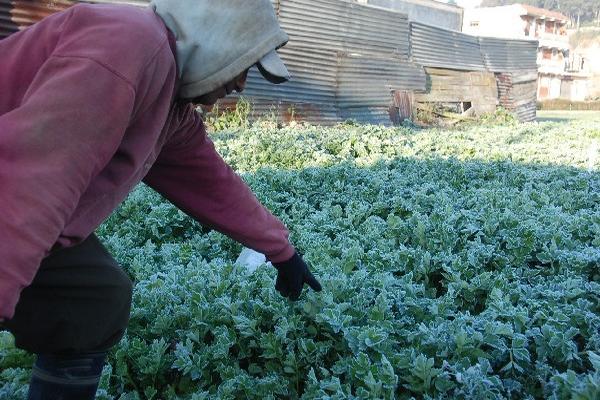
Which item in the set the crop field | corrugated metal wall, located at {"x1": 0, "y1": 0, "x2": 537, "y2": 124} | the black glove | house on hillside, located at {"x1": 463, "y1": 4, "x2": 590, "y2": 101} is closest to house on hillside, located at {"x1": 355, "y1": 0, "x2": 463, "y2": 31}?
corrugated metal wall, located at {"x1": 0, "y1": 0, "x2": 537, "y2": 124}

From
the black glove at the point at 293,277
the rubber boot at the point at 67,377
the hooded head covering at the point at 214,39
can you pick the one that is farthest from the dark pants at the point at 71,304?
the black glove at the point at 293,277

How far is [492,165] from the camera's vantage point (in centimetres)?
702

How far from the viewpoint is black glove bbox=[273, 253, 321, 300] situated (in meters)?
2.61

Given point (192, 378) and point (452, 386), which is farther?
point (192, 378)

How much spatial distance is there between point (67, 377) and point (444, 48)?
1740 centimetres

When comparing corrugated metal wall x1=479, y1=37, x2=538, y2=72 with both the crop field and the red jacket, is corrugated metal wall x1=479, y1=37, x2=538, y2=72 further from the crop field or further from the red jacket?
the red jacket

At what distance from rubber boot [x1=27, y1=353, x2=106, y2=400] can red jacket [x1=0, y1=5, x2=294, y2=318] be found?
0.45 metres

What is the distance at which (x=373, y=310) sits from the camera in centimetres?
276

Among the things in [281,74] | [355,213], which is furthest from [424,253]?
[281,74]

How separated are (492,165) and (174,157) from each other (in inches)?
208

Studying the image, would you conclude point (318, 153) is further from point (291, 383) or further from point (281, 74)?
point (281, 74)

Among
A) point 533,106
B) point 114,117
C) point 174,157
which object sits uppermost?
point 114,117

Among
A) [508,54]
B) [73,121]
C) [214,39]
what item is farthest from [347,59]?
[73,121]

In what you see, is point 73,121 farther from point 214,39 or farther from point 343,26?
point 343,26
